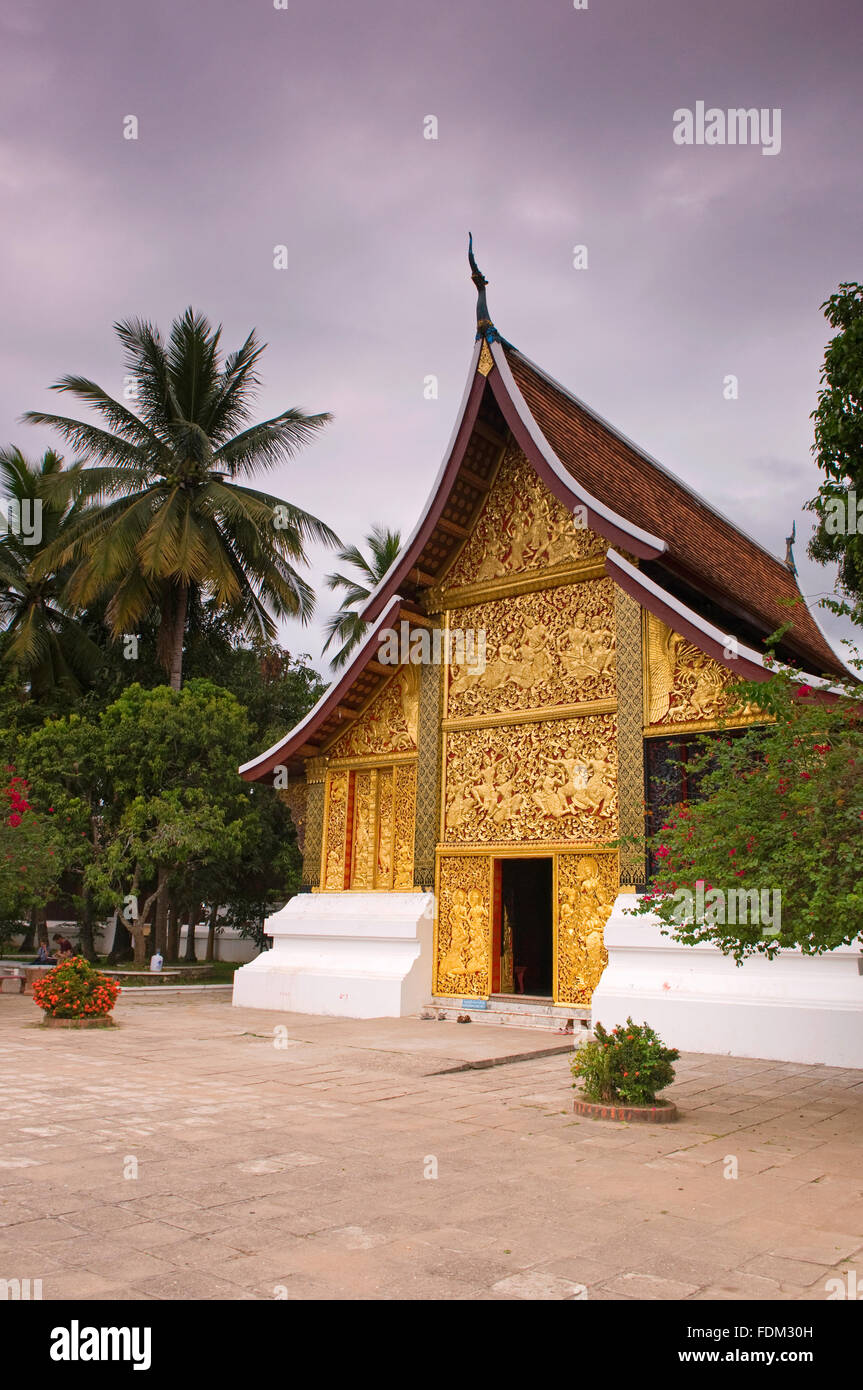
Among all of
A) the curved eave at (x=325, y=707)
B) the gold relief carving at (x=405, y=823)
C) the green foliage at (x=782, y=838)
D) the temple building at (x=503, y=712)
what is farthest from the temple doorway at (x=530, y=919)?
the green foliage at (x=782, y=838)

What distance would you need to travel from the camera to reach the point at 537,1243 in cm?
404

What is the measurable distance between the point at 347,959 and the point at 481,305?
842cm

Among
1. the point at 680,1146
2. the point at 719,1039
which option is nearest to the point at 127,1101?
the point at 680,1146

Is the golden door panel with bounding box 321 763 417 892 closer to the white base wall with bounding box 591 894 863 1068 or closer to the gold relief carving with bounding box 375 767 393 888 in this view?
the gold relief carving with bounding box 375 767 393 888

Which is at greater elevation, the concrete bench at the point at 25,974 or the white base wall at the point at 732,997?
the white base wall at the point at 732,997

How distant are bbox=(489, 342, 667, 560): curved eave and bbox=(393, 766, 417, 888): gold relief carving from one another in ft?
13.8

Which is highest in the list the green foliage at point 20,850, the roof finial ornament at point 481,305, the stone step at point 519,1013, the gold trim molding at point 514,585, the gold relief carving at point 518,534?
the roof finial ornament at point 481,305

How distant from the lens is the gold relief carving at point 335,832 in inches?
556

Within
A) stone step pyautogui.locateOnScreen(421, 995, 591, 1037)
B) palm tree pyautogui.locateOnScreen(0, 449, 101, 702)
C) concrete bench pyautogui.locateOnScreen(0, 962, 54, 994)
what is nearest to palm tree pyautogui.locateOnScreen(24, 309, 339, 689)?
palm tree pyautogui.locateOnScreen(0, 449, 101, 702)

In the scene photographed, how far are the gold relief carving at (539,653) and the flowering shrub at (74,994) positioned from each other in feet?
17.3

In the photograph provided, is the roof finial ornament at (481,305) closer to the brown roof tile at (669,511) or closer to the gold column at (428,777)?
the brown roof tile at (669,511)

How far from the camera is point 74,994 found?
1150 cm

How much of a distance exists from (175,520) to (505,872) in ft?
33.9

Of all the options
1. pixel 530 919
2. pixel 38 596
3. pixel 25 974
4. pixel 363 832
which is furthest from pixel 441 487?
pixel 38 596
